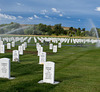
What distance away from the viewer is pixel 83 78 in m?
10.3

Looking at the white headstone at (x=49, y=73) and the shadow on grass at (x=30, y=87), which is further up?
the white headstone at (x=49, y=73)

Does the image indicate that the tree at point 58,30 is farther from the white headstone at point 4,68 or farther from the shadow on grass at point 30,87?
the shadow on grass at point 30,87

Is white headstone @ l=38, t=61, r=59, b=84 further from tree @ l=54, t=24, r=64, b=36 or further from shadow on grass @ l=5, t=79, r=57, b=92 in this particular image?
tree @ l=54, t=24, r=64, b=36

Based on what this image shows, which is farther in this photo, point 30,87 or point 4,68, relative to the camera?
point 4,68

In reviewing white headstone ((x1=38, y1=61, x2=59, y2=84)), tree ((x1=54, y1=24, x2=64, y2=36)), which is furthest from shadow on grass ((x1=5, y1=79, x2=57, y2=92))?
tree ((x1=54, y1=24, x2=64, y2=36))

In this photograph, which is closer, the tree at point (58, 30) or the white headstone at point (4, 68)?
the white headstone at point (4, 68)

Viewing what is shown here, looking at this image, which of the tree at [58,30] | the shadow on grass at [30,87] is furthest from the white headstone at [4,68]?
the tree at [58,30]

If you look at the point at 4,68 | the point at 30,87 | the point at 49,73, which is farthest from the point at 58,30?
the point at 30,87

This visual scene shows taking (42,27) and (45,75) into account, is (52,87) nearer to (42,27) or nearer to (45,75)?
(45,75)

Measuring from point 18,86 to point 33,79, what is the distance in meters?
1.43

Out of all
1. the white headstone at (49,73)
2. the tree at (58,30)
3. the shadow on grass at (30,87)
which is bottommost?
the shadow on grass at (30,87)

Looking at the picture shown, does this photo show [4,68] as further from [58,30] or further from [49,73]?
[58,30]

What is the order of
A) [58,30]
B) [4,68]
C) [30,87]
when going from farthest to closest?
[58,30]
[4,68]
[30,87]

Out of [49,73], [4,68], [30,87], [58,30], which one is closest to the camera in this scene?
[30,87]
